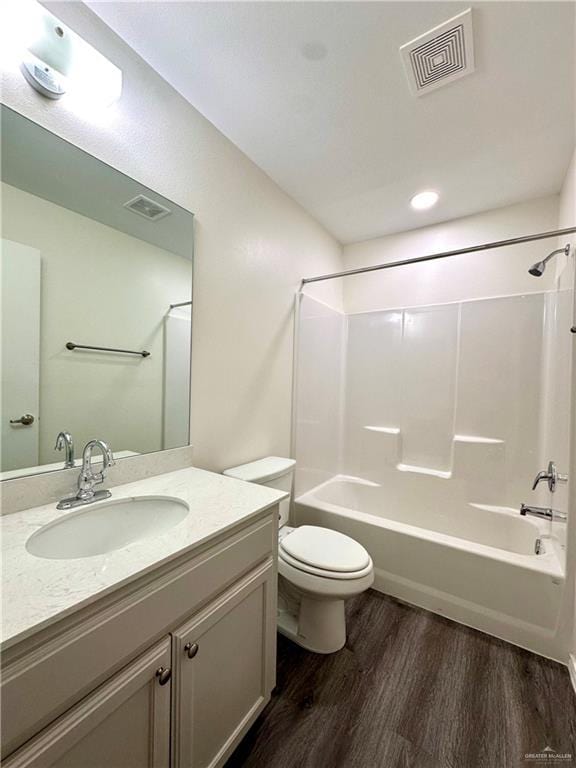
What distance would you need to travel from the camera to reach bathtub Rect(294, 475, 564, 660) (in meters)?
1.50

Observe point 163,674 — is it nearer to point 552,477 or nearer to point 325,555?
point 325,555

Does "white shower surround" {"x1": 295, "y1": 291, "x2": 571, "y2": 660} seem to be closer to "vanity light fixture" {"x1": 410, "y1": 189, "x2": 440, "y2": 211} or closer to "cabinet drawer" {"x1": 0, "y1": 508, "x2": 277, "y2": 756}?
"vanity light fixture" {"x1": 410, "y1": 189, "x2": 440, "y2": 211}

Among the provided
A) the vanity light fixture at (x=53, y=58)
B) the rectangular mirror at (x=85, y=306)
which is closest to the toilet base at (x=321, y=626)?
the rectangular mirror at (x=85, y=306)

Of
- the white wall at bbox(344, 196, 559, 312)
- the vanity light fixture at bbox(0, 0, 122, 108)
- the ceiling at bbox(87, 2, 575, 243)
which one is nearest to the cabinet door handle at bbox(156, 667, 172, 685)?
the vanity light fixture at bbox(0, 0, 122, 108)

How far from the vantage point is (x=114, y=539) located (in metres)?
1.04

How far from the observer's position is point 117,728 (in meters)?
0.68

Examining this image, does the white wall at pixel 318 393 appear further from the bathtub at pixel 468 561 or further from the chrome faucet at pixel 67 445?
the chrome faucet at pixel 67 445

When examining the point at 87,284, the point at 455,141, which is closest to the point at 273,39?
the point at 455,141

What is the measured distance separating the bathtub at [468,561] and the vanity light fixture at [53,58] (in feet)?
7.20

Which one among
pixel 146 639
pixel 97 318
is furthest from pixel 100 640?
pixel 97 318

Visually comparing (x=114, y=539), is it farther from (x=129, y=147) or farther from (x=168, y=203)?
(x=129, y=147)

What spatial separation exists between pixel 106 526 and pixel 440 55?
81.3 inches

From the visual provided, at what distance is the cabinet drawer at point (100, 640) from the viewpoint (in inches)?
20.5

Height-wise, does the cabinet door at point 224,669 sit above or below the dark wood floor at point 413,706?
above
